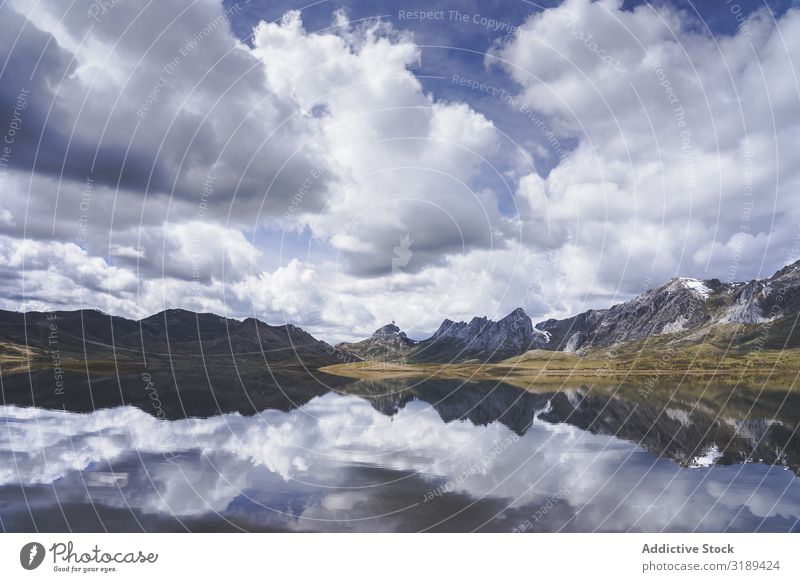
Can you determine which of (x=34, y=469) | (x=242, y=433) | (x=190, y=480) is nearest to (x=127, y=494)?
(x=190, y=480)

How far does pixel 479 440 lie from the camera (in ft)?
196

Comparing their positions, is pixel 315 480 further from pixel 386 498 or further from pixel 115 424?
pixel 115 424

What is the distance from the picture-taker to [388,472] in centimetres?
4131

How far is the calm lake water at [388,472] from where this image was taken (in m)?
30.7

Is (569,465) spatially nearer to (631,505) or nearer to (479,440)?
(631,505)

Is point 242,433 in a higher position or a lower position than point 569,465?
higher

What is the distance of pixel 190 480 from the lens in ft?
124

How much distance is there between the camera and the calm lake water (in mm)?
30719

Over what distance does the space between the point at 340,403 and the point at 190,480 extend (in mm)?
63933
